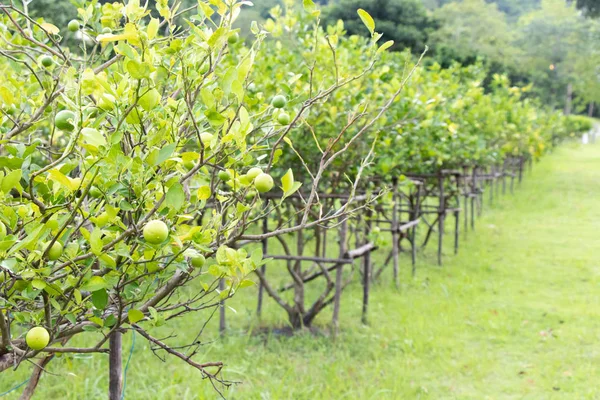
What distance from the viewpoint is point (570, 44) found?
55.1 meters

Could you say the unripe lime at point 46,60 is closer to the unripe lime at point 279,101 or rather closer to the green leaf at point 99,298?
the unripe lime at point 279,101

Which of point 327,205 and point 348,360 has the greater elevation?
point 327,205

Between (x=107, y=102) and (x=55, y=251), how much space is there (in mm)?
341

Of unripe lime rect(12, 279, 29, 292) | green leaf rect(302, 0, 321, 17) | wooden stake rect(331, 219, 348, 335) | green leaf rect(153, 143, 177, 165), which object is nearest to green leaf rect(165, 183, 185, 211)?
green leaf rect(153, 143, 177, 165)

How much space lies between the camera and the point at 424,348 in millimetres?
5348

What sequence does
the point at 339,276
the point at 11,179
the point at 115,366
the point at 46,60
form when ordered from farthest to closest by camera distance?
the point at 339,276
the point at 115,366
the point at 46,60
the point at 11,179

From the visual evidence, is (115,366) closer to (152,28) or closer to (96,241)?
Answer: (96,241)

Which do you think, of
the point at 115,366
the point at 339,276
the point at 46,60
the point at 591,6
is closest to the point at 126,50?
the point at 46,60

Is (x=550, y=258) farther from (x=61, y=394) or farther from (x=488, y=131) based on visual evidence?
(x=61, y=394)

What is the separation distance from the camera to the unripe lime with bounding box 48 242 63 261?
4.60 feet

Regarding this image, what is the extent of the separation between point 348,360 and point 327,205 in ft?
4.54

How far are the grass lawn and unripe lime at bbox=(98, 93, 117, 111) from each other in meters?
1.89

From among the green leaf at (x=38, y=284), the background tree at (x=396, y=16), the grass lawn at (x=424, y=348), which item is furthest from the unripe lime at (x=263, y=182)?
the background tree at (x=396, y=16)

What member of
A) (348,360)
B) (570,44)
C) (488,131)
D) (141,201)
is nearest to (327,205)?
(348,360)
